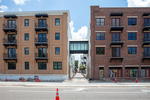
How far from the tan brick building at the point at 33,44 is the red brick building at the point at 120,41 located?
6.17 m

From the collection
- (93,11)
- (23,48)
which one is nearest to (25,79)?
(23,48)

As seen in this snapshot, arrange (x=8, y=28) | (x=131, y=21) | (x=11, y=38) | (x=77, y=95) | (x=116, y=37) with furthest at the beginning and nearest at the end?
1. (x=11, y=38)
2. (x=8, y=28)
3. (x=131, y=21)
4. (x=116, y=37)
5. (x=77, y=95)

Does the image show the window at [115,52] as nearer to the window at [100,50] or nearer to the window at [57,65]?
the window at [100,50]

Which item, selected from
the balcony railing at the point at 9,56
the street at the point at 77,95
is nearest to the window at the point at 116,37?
the street at the point at 77,95

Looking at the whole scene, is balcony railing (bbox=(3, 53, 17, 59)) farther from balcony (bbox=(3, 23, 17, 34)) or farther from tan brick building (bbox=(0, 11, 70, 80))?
balcony (bbox=(3, 23, 17, 34))

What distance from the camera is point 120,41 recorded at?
2156 centimetres

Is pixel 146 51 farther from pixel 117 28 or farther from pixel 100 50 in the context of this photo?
pixel 100 50

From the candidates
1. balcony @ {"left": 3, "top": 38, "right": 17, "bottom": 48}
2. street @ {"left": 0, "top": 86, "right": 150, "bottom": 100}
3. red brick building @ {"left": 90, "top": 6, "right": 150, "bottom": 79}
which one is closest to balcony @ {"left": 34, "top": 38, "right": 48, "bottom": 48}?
balcony @ {"left": 3, "top": 38, "right": 17, "bottom": 48}

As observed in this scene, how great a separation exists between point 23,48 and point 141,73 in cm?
2457

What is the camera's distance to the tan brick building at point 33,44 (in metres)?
22.3

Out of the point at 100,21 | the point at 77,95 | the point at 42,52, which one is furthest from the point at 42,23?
the point at 77,95

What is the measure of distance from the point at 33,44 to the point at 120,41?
17807mm

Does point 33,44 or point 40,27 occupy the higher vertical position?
point 40,27

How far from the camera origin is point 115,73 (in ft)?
70.8
